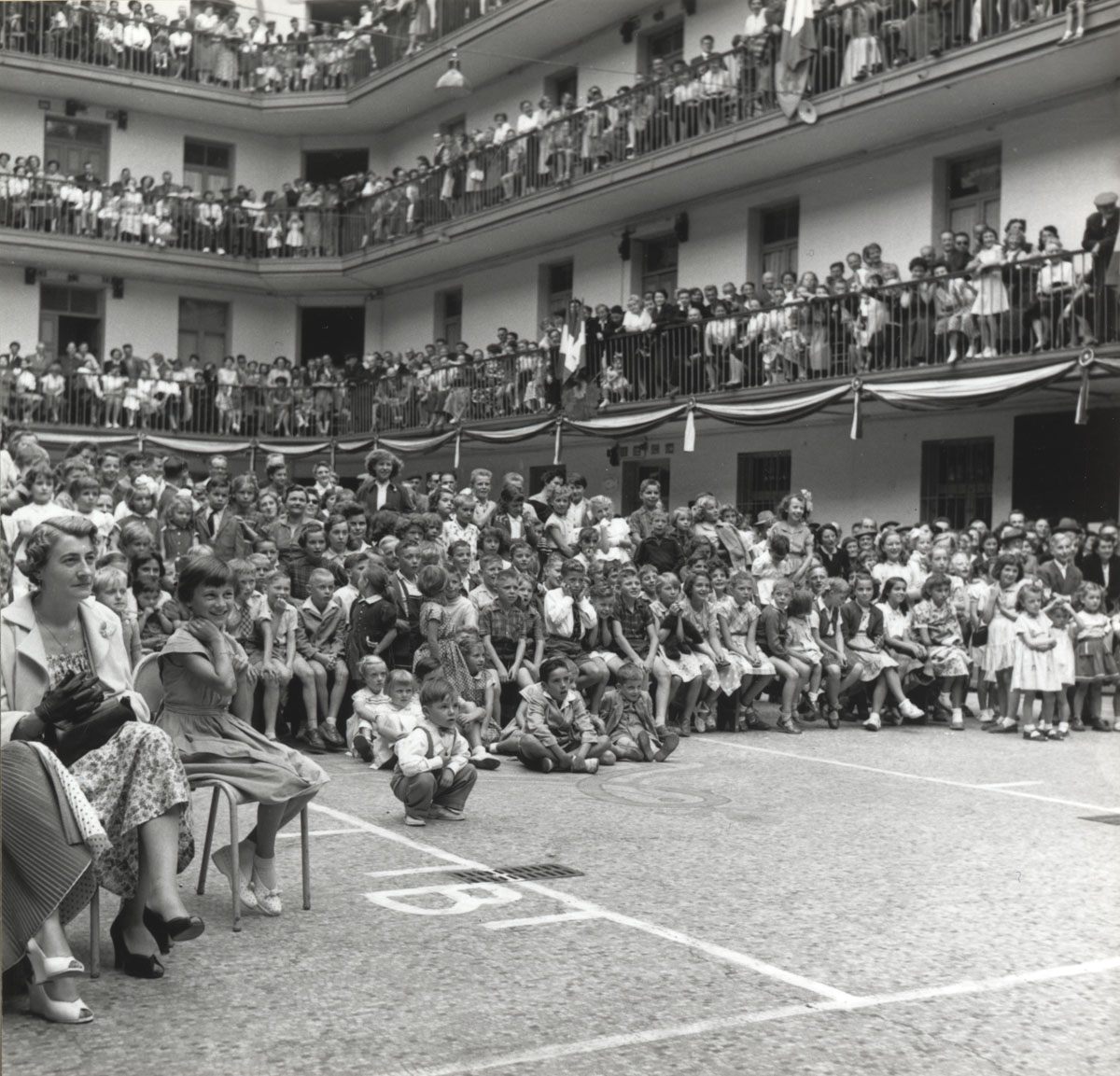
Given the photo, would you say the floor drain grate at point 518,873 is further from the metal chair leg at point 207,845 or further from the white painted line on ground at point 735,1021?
the white painted line on ground at point 735,1021

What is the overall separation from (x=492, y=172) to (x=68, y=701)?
2153cm

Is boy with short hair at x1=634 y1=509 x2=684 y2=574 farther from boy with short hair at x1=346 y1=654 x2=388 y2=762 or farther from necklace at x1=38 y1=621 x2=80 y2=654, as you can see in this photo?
necklace at x1=38 y1=621 x2=80 y2=654

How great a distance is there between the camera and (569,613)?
37.7 feet

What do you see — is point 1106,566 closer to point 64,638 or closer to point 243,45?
point 64,638

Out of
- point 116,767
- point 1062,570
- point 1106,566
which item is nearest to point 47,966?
point 116,767

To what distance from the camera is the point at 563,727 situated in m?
10.0

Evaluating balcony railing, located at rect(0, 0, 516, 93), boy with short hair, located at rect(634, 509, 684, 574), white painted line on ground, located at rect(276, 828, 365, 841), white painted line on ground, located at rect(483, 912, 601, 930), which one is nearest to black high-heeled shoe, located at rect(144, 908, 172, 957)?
white painted line on ground, located at rect(483, 912, 601, 930)

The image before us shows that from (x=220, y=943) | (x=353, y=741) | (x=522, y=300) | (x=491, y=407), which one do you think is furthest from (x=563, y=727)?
(x=522, y=300)

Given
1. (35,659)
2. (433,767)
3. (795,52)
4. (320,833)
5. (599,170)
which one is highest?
(795,52)

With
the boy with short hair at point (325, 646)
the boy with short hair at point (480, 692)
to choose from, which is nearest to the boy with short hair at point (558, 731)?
the boy with short hair at point (480, 692)

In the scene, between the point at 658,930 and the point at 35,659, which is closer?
the point at 35,659

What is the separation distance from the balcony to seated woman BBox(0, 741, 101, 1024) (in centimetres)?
1447

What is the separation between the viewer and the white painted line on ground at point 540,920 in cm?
557

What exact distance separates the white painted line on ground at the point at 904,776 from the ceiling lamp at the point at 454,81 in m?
11.2
